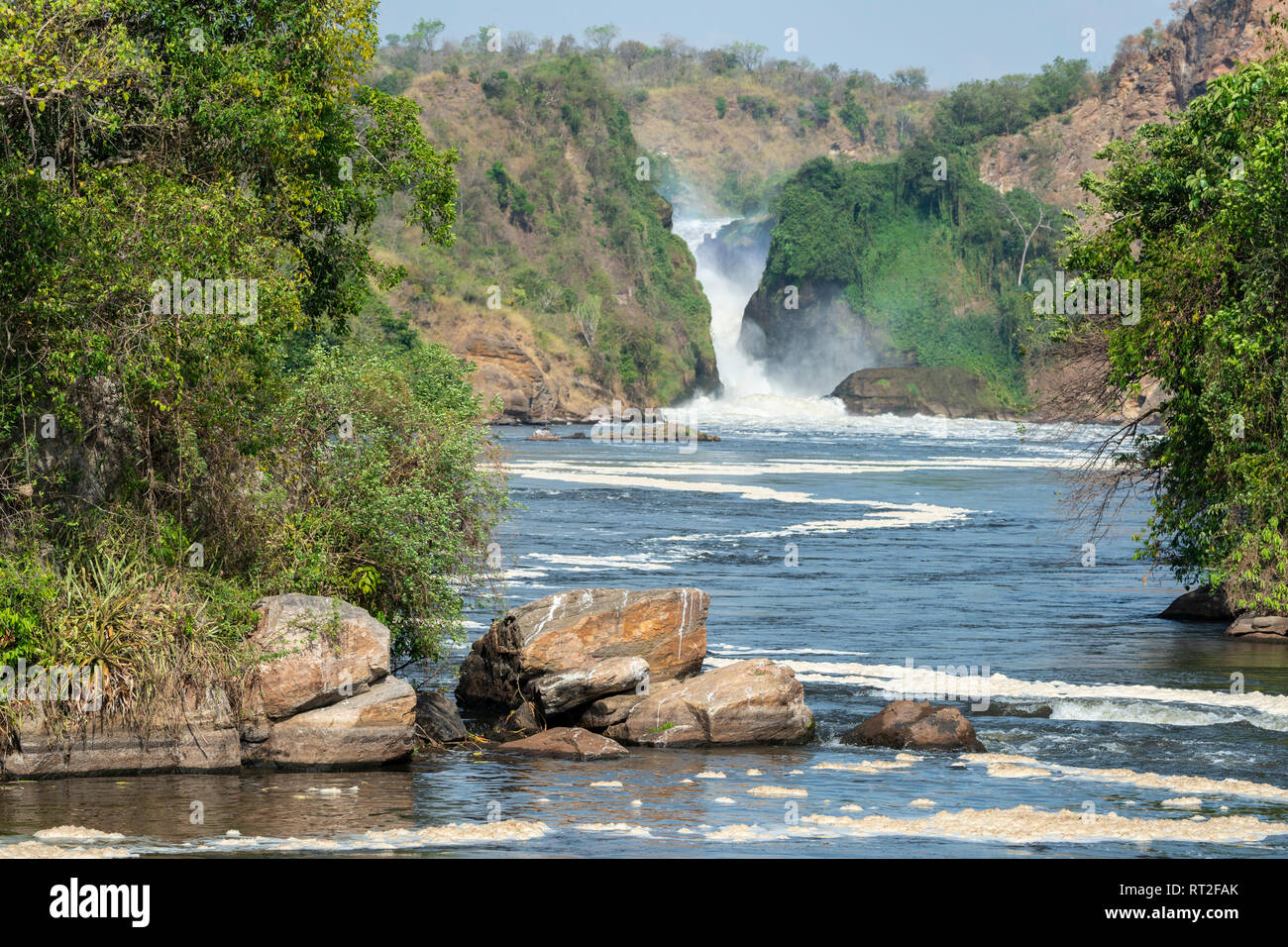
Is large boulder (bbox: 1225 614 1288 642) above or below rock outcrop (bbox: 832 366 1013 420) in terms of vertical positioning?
below

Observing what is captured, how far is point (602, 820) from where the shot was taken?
13164mm

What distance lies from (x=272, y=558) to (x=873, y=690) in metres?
9.03

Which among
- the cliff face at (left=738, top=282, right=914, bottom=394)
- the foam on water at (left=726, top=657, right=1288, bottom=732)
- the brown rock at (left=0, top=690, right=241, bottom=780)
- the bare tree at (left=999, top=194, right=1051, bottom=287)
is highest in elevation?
the bare tree at (left=999, top=194, right=1051, bottom=287)

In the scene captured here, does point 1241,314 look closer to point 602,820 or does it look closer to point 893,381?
point 602,820

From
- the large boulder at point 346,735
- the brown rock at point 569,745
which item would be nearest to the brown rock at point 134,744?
the large boulder at point 346,735

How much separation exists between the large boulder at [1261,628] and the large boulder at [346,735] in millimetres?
15992

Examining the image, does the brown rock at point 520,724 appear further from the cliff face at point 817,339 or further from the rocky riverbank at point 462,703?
the cliff face at point 817,339

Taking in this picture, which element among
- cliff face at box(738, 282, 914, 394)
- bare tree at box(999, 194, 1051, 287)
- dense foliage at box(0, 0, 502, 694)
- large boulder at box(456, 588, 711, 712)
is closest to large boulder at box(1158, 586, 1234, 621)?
large boulder at box(456, 588, 711, 712)

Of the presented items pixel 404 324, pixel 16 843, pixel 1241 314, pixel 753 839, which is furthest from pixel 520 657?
pixel 404 324

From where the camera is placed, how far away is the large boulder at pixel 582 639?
1789 cm

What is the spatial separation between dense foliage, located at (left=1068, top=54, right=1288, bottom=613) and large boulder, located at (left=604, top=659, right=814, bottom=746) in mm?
9755

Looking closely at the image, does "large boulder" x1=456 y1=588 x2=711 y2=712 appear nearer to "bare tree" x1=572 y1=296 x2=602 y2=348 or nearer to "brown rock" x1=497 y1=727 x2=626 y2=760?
"brown rock" x1=497 y1=727 x2=626 y2=760

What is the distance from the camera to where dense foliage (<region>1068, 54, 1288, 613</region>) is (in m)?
22.5

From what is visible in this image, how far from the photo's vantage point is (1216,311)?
23.5 meters
